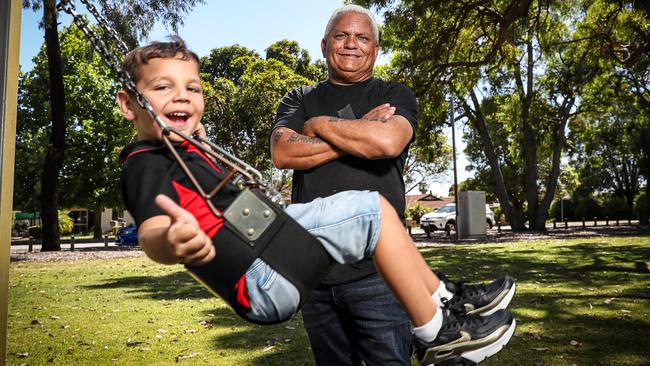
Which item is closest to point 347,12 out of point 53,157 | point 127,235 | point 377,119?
point 377,119

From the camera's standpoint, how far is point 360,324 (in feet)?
7.53

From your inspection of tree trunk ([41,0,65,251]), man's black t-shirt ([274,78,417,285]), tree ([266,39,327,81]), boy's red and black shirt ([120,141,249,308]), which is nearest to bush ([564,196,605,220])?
tree ([266,39,327,81])

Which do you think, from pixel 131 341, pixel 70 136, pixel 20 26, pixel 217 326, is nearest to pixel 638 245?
pixel 217 326


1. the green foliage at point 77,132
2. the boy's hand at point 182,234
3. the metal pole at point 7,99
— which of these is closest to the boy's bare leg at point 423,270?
the boy's hand at point 182,234

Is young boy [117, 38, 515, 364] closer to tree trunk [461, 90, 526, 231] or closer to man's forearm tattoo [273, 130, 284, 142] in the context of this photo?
man's forearm tattoo [273, 130, 284, 142]

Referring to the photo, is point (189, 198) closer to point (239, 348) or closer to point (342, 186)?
point (342, 186)

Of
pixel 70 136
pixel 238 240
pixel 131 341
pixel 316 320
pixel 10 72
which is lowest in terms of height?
pixel 131 341

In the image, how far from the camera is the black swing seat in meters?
1.69

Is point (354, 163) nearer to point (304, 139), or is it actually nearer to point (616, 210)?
point (304, 139)

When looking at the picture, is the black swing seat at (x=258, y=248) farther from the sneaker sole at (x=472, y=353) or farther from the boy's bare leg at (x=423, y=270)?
the sneaker sole at (x=472, y=353)

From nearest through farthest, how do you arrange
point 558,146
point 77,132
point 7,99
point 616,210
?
point 7,99 → point 558,146 → point 77,132 → point 616,210

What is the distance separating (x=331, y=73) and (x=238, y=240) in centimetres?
126

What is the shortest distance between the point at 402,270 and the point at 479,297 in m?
0.44

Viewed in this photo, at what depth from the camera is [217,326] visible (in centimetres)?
644
